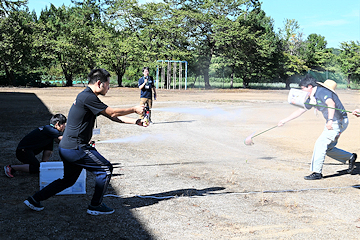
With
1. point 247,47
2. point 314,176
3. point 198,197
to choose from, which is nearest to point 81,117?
A: point 198,197

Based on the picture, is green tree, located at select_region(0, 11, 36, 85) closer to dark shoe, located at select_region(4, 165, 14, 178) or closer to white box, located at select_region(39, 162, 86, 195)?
dark shoe, located at select_region(4, 165, 14, 178)

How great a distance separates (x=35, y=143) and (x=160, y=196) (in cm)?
262

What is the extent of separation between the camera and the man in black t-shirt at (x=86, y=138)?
437cm

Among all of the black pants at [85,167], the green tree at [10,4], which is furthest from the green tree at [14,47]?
the black pants at [85,167]

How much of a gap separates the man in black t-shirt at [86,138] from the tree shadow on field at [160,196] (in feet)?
2.19

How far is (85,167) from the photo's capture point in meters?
4.50

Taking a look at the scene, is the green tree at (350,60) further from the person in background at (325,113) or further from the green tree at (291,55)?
the person in background at (325,113)

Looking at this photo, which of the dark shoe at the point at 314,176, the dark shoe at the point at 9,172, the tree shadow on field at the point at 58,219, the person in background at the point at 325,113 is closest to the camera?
the tree shadow on field at the point at 58,219

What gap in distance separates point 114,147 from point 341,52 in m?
66.0

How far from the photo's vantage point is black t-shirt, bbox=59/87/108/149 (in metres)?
4.31

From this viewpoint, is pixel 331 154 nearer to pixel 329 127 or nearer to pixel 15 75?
pixel 329 127

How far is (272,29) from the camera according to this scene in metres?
67.5

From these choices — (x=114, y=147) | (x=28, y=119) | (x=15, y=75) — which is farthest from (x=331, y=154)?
(x=15, y=75)

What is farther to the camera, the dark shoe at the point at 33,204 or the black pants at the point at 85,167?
the dark shoe at the point at 33,204
